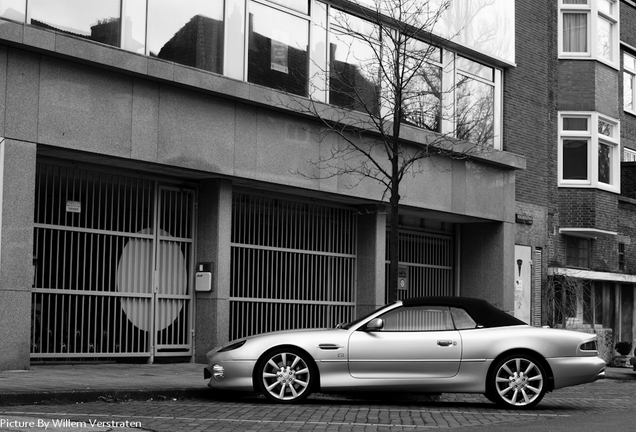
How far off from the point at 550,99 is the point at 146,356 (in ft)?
45.6

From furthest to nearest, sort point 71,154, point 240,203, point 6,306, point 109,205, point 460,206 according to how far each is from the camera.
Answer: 1. point 460,206
2. point 240,203
3. point 109,205
4. point 71,154
5. point 6,306

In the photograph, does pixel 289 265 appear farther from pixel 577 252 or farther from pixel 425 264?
pixel 577 252

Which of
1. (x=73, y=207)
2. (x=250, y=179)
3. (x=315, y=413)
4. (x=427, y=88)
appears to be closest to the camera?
(x=315, y=413)

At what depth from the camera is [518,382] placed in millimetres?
12320

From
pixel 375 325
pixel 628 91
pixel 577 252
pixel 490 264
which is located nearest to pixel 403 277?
pixel 490 264

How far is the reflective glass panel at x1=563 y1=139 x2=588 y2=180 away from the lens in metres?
27.4

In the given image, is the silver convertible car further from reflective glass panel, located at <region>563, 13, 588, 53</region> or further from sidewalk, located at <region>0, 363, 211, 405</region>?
reflective glass panel, located at <region>563, 13, 588, 53</region>

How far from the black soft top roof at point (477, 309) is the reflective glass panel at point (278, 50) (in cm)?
705

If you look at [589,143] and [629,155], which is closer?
[589,143]

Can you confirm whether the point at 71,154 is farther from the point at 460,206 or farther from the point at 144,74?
the point at 460,206

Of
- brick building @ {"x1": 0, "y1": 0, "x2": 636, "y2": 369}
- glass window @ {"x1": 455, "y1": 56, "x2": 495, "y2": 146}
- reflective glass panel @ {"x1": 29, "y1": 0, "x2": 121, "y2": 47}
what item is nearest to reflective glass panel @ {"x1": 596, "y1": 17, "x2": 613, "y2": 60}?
brick building @ {"x1": 0, "y1": 0, "x2": 636, "y2": 369}

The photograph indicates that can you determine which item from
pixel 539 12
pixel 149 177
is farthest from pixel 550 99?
pixel 149 177

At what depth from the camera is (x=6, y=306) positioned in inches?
567

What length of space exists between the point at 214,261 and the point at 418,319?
6.11m
